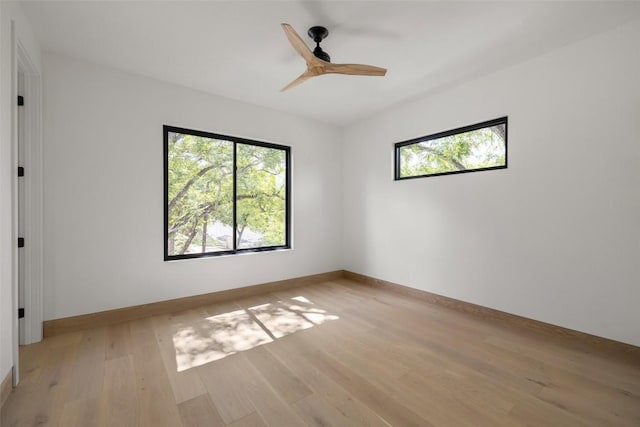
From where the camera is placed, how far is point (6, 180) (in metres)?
1.77

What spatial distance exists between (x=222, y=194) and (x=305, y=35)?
2278 mm

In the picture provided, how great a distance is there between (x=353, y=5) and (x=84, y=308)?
369 cm

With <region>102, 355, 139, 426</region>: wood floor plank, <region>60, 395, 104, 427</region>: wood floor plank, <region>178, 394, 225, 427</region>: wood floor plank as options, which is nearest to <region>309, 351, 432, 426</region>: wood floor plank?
<region>178, 394, 225, 427</region>: wood floor plank

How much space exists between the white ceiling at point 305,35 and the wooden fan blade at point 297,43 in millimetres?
260

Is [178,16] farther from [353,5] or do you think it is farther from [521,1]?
[521,1]

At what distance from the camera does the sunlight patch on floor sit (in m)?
2.30

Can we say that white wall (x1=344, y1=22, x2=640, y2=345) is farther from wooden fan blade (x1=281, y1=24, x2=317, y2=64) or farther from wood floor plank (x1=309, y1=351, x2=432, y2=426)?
wooden fan blade (x1=281, y1=24, x2=317, y2=64)

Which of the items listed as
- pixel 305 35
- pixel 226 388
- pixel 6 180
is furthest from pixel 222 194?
pixel 226 388

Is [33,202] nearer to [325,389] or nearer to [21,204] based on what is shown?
[21,204]

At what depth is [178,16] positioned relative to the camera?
2.15 m

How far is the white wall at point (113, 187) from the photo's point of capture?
263cm

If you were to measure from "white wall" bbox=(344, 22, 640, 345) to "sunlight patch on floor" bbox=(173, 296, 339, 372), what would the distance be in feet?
5.43

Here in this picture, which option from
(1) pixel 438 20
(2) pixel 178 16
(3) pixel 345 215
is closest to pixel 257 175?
(3) pixel 345 215

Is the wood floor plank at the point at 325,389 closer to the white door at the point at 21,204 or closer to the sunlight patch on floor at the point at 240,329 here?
the sunlight patch on floor at the point at 240,329
